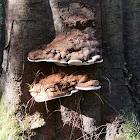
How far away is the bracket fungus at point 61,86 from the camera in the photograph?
1.99 metres

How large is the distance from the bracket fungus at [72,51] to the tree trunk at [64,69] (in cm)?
18

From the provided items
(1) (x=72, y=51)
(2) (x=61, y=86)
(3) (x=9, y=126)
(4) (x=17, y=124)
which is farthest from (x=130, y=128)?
(3) (x=9, y=126)

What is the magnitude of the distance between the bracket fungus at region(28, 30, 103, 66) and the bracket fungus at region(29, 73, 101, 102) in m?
0.21

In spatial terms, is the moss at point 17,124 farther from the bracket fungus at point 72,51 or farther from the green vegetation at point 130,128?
the green vegetation at point 130,128

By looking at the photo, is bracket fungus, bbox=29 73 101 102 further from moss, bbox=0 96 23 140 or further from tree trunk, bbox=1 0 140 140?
moss, bbox=0 96 23 140

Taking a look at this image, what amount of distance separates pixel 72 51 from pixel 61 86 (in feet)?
1.39

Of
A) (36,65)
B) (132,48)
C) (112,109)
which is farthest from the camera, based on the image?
(132,48)

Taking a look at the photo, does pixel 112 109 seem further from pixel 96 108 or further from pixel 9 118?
pixel 9 118

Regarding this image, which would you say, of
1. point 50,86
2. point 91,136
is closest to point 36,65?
point 50,86

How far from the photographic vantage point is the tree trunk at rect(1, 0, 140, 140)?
7.32ft

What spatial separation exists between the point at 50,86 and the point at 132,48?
169 centimetres

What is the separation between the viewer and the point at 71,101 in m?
2.31

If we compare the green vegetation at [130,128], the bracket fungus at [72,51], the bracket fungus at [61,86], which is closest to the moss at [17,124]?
the bracket fungus at [61,86]

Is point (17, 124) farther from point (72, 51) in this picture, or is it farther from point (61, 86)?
point (72, 51)
